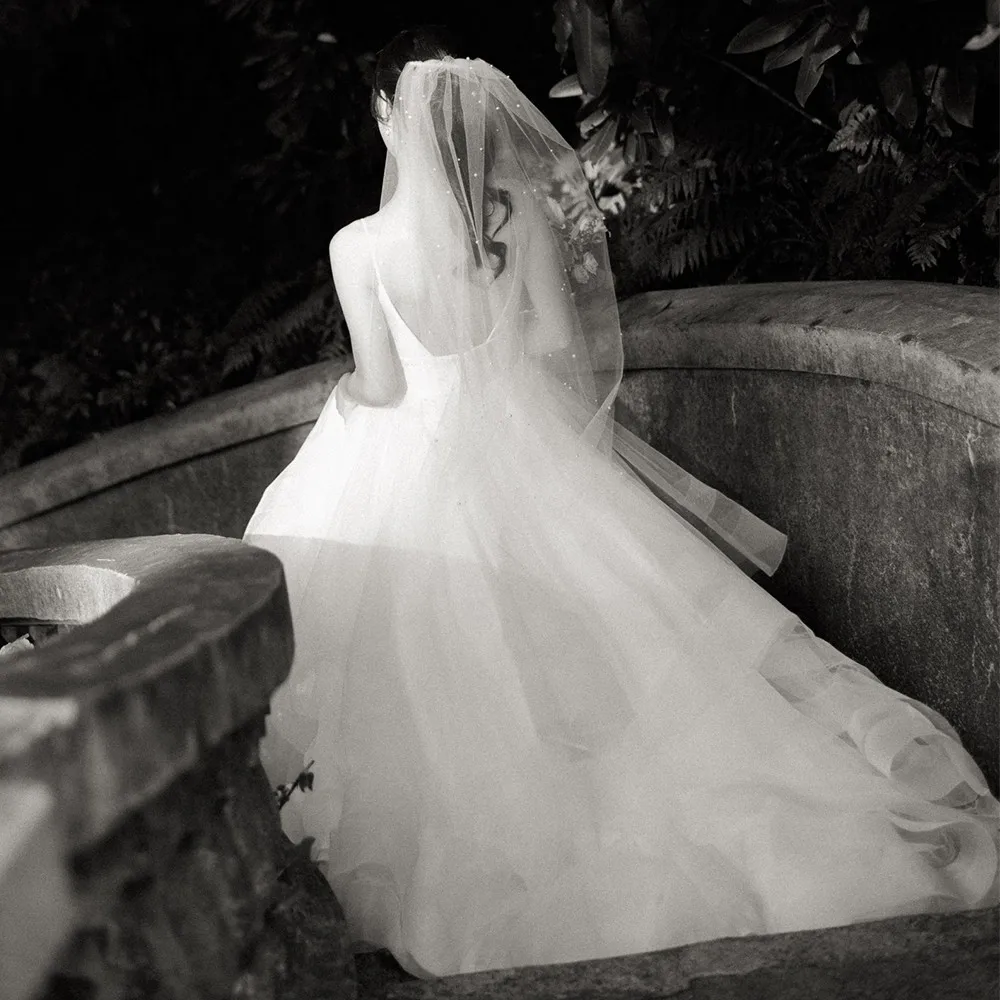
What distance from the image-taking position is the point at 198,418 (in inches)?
203

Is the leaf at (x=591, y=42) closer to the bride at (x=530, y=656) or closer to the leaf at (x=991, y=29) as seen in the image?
the bride at (x=530, y=656)

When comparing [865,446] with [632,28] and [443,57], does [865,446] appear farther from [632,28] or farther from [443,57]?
[632,28]

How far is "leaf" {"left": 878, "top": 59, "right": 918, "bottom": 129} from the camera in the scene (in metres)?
3.73

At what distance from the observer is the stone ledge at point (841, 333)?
2814 mm

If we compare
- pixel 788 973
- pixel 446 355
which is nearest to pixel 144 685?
pixel 788 973

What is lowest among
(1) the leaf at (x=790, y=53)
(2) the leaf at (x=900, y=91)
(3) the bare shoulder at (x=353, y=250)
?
(3) the bare shoulder at (x=353, y=250)

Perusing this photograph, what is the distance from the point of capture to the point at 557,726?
298 centimetres

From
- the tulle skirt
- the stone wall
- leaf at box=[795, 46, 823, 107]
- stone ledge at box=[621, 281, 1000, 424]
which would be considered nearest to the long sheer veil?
the tulle skirt

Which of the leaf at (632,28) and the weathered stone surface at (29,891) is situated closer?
the weathered stone surface at (29,891)

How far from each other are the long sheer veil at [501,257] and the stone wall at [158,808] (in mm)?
1413

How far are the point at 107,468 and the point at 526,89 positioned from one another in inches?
116

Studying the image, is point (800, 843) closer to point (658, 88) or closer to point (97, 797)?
point (97, 797)

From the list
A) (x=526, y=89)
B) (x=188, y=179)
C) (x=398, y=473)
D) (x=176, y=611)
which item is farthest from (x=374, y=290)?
(x=188, y=179)

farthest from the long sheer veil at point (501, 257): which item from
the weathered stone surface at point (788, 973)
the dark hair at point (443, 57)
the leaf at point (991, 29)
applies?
the weathered stone surface at point (788, 973)
